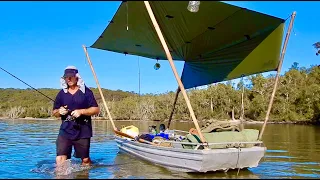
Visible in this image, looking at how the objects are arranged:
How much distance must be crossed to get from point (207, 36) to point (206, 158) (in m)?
3.45

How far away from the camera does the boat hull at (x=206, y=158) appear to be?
6.32 metres

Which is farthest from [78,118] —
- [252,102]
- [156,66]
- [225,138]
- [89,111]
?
[252,102]

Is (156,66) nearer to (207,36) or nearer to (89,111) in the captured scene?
(207,36)

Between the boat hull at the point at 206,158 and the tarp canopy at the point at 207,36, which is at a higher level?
the tarp canopy at the point at 207,36

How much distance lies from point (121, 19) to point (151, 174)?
3547mm

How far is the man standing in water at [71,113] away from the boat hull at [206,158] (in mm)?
1721

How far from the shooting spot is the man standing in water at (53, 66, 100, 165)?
652cm

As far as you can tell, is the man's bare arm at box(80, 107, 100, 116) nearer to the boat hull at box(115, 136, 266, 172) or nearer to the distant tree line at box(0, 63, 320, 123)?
the boat hull at box(115, 136, 266, 172)

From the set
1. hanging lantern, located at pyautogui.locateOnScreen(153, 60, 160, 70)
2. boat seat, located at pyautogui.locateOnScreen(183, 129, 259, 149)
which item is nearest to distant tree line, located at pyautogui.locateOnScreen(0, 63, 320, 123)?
hanging lantern, located at pyautogui.locateOnScreen(153, 60, 160, 70)

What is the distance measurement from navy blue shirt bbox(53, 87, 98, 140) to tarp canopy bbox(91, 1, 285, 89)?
1.72 m

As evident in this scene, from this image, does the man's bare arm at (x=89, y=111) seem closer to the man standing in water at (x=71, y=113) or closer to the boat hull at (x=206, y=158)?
the man standing in water at (x=71, y=113)

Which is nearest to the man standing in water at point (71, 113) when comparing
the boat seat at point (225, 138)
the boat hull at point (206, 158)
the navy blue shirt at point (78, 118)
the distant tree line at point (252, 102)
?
the navy blue shirt at point (78, 118)

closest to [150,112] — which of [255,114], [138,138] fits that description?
[255,114]

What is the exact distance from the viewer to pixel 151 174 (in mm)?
7035
